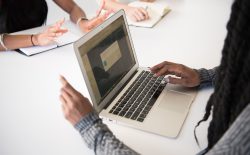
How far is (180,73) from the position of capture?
40.6 inches

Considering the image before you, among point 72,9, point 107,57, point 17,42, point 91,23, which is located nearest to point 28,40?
point 17,42

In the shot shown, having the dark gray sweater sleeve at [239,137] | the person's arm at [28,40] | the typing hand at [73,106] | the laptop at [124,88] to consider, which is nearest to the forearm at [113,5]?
the person's arm at [28,40]

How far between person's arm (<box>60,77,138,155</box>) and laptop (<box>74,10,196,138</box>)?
0.22 ft

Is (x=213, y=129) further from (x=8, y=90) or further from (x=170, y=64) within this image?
(x=8, y=90)

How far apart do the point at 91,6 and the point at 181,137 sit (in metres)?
2.05

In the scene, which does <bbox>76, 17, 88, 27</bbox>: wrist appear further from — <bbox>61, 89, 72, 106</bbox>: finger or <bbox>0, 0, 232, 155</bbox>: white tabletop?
<bbox>61, 89, 72, 106</bbox>: finger

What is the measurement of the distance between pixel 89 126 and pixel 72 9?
114 cm

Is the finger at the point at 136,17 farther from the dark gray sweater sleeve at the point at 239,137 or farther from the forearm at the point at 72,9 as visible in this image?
the dark gray sweater sleeve at the point at 239,137

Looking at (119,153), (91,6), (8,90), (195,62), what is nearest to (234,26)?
(119,153)

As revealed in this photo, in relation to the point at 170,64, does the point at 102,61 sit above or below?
above

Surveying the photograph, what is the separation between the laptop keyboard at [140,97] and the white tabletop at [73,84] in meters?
0.05

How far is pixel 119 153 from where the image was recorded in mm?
704

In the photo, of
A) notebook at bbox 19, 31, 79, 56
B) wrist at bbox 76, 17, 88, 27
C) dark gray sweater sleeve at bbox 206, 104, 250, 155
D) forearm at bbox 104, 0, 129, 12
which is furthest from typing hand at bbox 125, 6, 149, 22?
dark gray sweater sleeve at bbox 206, 104, 250, 155

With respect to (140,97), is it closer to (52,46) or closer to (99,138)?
(99,138)
